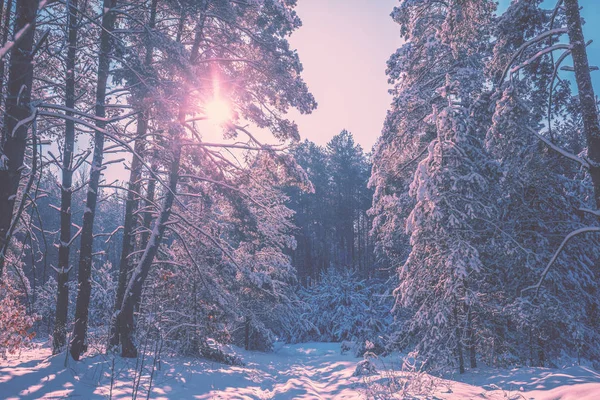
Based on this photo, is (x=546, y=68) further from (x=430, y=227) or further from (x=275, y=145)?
(x=275, y=145)

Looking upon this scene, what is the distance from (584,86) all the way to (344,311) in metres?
19.0

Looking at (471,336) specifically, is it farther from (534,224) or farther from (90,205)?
(90,205)

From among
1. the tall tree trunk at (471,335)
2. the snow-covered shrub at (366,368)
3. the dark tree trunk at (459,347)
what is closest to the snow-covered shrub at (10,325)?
the snow-covered shrub at (366,368)

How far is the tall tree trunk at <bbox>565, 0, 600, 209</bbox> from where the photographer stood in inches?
219

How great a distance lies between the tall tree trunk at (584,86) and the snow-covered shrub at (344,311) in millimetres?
16053

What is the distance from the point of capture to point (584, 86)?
5652 millimetres

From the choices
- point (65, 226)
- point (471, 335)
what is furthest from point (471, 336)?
point (65, 226)

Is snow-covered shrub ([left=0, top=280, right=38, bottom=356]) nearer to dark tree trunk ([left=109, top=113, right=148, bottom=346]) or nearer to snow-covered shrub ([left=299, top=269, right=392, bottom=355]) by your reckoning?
dark tree trunk ([left=109, top=113, right=148, bottom=346])

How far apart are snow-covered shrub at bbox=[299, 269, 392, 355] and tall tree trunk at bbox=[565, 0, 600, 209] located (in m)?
16.1

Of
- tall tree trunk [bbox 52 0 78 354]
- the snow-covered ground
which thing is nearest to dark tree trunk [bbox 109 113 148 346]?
tall tree trunk [bbox 52 0 78 354]

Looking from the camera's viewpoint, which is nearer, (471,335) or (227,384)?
(227,384)

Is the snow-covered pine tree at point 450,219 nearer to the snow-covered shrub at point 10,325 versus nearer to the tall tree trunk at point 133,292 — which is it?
the tall tree trunk at point 133,292

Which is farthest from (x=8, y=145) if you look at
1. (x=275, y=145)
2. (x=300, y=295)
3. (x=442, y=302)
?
(x=300, y=295)

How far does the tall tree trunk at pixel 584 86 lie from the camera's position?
5551mm
